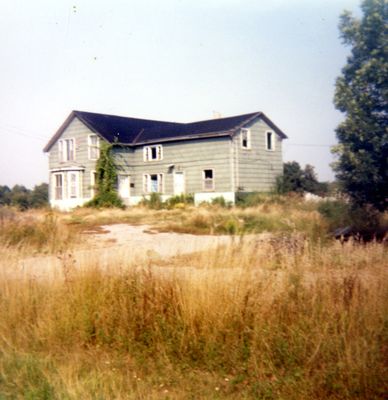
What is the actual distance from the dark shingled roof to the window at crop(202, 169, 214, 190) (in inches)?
91.4

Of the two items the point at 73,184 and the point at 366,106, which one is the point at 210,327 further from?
the point at 73,184

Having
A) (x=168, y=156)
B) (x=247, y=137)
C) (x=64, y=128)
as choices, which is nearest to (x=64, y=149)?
(x=64, y=128)

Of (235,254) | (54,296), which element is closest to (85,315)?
(54,296)

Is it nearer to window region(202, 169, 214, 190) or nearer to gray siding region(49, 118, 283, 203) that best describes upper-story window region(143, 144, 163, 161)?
gray siding region(49, 118, 283, 203)

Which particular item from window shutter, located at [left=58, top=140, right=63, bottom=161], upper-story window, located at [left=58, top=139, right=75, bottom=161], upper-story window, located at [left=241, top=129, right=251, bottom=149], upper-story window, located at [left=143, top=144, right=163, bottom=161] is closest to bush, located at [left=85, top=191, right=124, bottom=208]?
upper-story window, located at [left=143, top=144, right=163, bottom=161]

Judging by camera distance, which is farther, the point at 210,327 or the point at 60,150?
the point at 60,150

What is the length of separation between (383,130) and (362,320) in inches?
263

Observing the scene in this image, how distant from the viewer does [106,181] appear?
31188 millimetres

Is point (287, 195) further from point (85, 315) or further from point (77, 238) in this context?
point (85, 315)

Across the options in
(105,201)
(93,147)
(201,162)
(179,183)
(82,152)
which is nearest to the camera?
(201,162)

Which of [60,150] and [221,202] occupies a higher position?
[60,150]

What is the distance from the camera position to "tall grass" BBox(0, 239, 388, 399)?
382 cm

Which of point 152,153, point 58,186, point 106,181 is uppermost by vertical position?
point 152,153

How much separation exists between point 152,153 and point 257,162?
7736 mm
